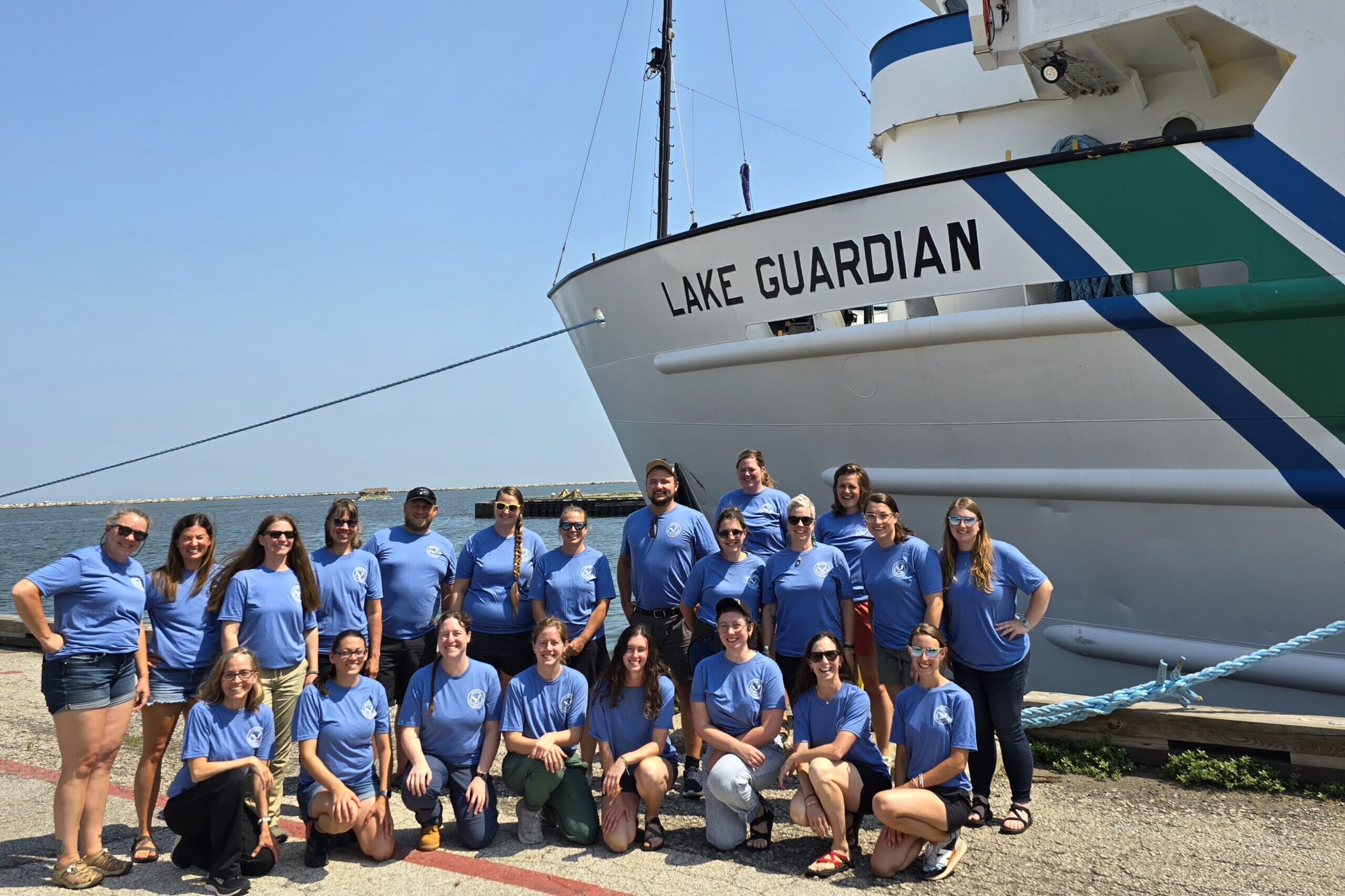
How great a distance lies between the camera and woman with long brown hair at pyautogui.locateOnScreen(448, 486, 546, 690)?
14.8 ft

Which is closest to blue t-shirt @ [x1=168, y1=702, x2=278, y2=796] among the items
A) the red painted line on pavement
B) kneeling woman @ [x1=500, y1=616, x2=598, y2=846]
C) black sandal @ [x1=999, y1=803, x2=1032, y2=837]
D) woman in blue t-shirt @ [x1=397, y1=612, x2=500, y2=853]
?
woman in blue t-shirt @ [x1=397, y1=612, x2=500, y2=853]

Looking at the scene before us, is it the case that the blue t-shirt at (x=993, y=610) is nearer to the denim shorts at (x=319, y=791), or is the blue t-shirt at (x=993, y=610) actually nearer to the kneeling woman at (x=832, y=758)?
the kneeling woman at (x=832, y=758)

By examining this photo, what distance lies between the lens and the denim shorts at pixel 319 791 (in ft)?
11.7

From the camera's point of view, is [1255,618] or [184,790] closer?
[184,790]

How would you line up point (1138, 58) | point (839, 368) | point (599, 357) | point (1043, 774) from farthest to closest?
point (599, 357) → point (839, 368) → point (1138, 58) → point (1043, 774)

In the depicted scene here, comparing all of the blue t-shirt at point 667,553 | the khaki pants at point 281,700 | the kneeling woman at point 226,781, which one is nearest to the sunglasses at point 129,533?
the kneeling woman at point 226,781

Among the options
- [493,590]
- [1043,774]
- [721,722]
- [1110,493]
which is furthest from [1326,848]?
[493,590]

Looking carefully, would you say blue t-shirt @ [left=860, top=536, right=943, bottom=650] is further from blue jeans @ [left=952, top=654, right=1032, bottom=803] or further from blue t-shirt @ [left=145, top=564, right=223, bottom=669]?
blue t-shirt @ [left=145, top=564, right=223, bottom=669]

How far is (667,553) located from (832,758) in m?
1.33

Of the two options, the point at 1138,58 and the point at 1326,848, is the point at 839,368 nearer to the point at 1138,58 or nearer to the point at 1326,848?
the point at 1138,58

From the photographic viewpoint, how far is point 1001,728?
3.84m

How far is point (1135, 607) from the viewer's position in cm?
579

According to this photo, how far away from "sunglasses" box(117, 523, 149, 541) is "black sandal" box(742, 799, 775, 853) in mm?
2401

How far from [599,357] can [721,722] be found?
524 cm
